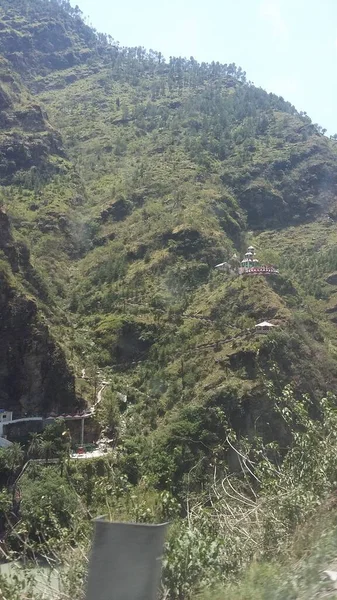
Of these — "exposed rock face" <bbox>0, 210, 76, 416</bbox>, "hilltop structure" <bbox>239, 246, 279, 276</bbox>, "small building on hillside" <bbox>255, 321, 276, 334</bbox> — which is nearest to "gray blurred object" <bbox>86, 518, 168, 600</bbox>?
"exposed rock face" <bbox>0, 210, 76, 416</bbox>

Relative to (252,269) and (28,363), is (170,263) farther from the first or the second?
(28,363)

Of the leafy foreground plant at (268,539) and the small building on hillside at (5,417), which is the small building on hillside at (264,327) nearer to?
the small building on hillside at (5,417)

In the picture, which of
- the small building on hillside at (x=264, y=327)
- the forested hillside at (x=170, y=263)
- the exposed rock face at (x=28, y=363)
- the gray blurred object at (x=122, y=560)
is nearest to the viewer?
the gray blurred object at (x=122, y=560)

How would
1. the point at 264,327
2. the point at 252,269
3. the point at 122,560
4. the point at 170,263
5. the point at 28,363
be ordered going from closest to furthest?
the point at 122,560 < the point at 28,363 < the point at 264,327 < the point at 252,269 < the point at 170,263

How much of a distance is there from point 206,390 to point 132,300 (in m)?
14.8

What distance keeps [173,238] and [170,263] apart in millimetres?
3886

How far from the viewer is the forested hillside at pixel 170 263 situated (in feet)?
98.3

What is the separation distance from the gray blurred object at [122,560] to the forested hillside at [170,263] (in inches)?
64.5

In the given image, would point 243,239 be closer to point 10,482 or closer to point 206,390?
point 206,390

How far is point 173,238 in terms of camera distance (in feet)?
170

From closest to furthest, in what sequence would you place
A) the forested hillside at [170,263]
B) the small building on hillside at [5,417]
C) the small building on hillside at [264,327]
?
the forested hillside at [170,263] < the small building on hillside at [5,417] < the small building on hillside at [264,327]

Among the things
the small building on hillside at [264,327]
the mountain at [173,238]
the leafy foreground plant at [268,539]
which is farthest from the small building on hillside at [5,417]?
the leafy foreground plant at [268,539]

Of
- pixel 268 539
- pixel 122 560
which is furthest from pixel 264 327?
pixel 122 560

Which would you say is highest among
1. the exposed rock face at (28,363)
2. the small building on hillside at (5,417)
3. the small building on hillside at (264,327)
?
the small building on hillside at (264,327)
